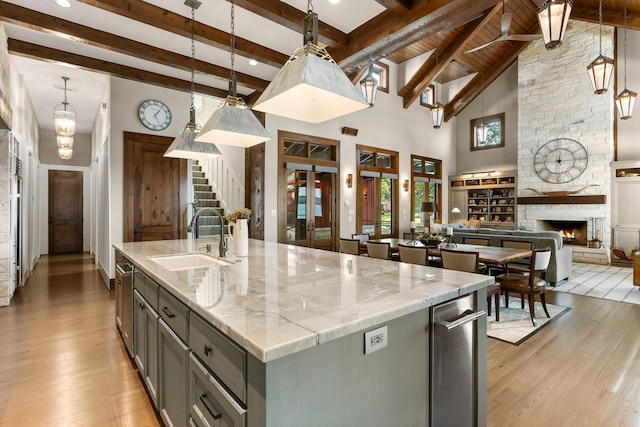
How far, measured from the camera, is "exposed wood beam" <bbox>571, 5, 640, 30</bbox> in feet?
20.8

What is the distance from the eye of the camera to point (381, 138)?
8.71 metres

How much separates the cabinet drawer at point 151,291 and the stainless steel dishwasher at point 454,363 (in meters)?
1.61

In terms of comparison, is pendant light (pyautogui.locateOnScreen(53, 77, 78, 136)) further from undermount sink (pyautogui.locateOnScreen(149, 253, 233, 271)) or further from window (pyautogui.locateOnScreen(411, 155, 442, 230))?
window (pyautogui.locateOnScreen(411, 155, 442, 230))

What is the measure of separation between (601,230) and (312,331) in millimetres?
9894

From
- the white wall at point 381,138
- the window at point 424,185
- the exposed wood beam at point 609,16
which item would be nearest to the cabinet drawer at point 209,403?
the white wall at point 381,138

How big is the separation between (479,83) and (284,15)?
27.1 feet

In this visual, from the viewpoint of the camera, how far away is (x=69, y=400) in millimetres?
2393

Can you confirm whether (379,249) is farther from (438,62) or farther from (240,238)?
(438,62)

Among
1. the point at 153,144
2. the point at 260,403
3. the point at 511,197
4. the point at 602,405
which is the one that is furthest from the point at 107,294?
the point at 511,197

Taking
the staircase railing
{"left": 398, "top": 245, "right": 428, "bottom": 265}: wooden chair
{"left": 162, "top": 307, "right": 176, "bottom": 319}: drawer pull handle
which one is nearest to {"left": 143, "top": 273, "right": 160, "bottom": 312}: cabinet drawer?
{"left": 162, "top": 307, "right": 176, "bottom": 319}: drawer pull handle

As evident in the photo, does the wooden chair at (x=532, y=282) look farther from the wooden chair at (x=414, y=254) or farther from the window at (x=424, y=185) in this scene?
the window at (x=424, y=185)

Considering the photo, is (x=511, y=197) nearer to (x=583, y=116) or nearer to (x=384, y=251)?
(x=583, y=116)

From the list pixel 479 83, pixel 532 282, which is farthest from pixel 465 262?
pixel 479 83

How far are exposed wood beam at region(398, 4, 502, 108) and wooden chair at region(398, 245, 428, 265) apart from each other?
431 centimetres
